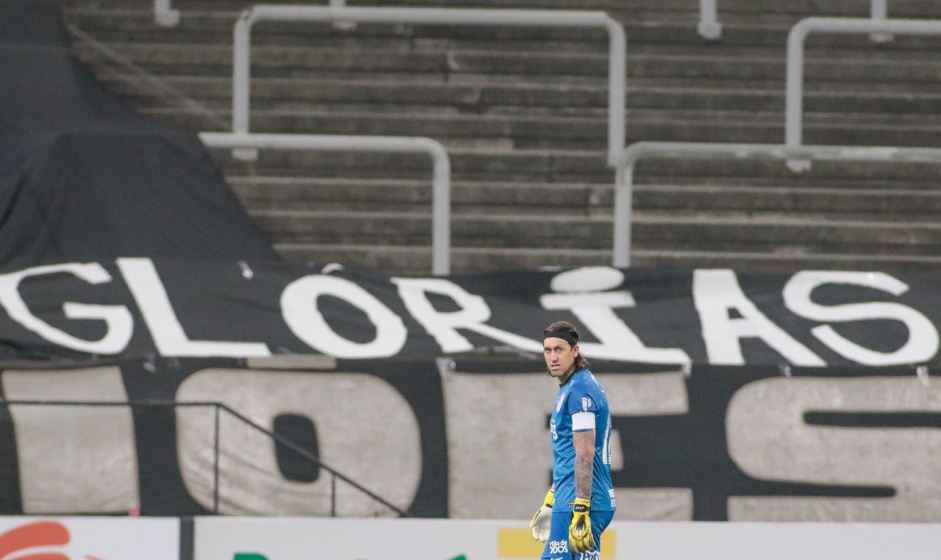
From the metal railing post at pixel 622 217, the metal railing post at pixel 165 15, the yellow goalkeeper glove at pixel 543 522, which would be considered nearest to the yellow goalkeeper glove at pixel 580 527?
the yellow goalkeeper glove at pixel 543 522

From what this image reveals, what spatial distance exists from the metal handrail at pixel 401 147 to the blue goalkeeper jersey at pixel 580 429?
410 cm

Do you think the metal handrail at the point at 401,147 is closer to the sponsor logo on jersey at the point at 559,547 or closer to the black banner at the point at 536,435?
Answer: the black banner at the point at 536,435

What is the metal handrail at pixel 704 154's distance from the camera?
1152 cm

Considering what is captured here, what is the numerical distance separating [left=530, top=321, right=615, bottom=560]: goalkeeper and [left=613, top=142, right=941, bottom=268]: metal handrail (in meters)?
4.30

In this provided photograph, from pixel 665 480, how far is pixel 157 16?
20.8 ft

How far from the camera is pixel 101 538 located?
30.7 ft

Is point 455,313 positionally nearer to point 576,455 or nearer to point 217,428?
point 217,428

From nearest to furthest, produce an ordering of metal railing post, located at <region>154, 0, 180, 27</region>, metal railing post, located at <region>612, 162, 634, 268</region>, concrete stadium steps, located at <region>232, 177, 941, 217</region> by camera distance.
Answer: metal railing post, located at <region>612, 162, 634, 268</region> < concrete stadium steps, located at <region>232, 177, 941, 217</region> < metal railing post, located at <region>154, 0, 180, 27</region>

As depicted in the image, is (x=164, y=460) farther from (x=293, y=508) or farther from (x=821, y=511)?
(x=821, y=511)

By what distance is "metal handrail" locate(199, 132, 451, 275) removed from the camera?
37.6 feet

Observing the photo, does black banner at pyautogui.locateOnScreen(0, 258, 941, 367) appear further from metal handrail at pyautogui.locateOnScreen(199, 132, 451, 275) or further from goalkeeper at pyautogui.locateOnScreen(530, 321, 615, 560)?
goalkeeper at pyautogui.locateOnScreen(530, 321, 615, 560)

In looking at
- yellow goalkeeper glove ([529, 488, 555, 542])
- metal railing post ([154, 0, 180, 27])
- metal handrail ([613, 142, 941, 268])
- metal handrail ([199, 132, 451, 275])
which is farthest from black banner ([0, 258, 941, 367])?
metal railing post ([154, 0, 180, 27])

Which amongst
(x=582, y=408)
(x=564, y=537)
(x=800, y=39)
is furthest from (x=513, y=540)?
(x=800, y=39)

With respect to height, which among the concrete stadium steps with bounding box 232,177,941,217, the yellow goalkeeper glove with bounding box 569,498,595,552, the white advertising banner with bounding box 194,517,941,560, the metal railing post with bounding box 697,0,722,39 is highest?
the metal railing post with bounding box 697,0,722,39
